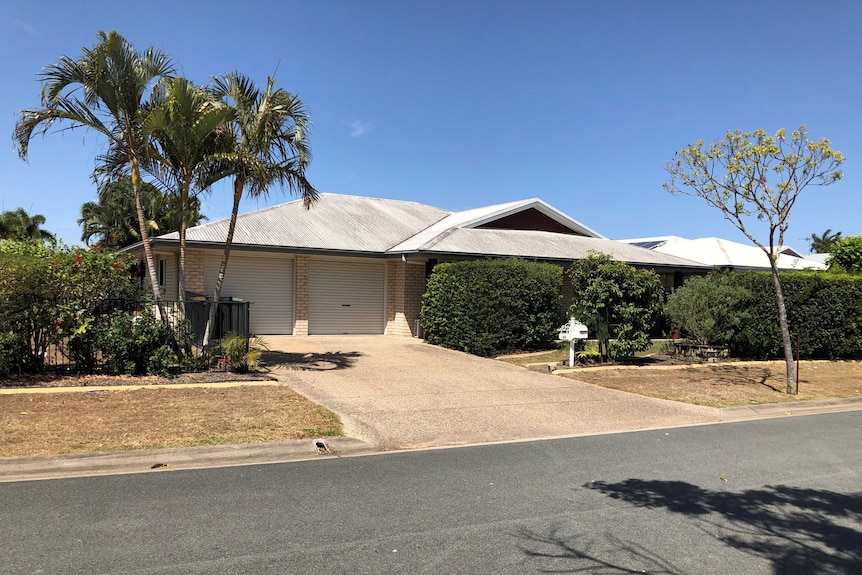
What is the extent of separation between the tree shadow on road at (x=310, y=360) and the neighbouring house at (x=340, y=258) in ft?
12.5

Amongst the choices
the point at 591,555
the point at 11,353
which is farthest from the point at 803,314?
the point at 11,353

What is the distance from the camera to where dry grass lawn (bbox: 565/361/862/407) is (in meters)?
11.8

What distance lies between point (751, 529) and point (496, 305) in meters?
10.8

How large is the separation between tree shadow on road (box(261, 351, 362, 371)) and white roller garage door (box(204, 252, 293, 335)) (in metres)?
3.98

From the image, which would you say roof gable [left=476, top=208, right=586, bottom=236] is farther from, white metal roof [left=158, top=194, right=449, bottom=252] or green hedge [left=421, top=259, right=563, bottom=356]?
green hedge [left=421, top=259, right=563, bottom=356]

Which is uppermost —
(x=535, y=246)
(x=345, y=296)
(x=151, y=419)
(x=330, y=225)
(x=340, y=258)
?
(x=330, y=225)

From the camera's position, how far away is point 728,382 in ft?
44.4

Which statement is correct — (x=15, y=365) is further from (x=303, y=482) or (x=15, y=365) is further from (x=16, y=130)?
(x=303, y=482)

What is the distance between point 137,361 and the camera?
11.0m

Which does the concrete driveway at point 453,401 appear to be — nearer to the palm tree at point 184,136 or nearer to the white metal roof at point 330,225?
the palm tree at point 184,136

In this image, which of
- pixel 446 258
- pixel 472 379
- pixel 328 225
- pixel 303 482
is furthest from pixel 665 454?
pixel 328 225

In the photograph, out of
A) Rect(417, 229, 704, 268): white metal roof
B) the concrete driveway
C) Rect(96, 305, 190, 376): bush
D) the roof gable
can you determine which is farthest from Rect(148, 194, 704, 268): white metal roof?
Rect(96, 305, 190, 376): bush

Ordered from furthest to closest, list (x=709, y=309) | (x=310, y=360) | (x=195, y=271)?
(x=195, y=271), (x=709, y=309), (x=310, y=360)

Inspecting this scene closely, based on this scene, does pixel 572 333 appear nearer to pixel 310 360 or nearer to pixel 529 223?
pixel 310 360
